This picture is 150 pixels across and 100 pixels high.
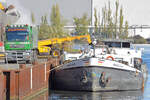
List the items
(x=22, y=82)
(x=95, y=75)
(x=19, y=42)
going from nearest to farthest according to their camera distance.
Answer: (x=22, y=82), (x=95, y=75), (x=19, y=42)

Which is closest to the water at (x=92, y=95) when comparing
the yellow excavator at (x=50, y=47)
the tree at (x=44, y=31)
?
the yellow excavator at (x=50, y=47)

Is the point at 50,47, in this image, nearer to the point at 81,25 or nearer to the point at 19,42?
the point at 19,42

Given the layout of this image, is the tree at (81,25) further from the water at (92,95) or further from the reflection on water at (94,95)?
the reflection on water at (94,95)

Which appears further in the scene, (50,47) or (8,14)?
(50,47)

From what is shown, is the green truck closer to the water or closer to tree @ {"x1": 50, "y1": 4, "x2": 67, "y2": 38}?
the water

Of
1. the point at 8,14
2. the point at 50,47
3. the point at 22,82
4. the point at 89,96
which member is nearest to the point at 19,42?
the point at 89,96

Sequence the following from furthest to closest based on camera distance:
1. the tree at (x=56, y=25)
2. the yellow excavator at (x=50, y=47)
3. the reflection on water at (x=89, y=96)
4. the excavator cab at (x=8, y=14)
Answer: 1. the tree at (x=56, y=25)
2. the yellow excavator at (x=50, y=47)
3. the excavator cab at (x=8, y=14)
4. the reflection on water at (x=89, y=96)

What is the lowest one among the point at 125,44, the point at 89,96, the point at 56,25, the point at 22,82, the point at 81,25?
the point at 89,96

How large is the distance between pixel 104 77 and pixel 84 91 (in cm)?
178

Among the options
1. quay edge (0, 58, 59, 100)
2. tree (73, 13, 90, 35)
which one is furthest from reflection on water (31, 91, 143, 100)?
tree (73, 13, 90, 35)

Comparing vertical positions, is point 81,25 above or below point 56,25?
above

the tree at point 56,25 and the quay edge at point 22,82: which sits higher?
the tree at point 56,25

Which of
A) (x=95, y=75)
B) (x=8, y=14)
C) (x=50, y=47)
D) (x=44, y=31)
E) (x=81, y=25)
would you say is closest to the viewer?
(x=95, y=75)

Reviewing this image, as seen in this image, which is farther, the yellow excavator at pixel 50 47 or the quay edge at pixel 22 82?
the yellow excavator at pixel 50 47
